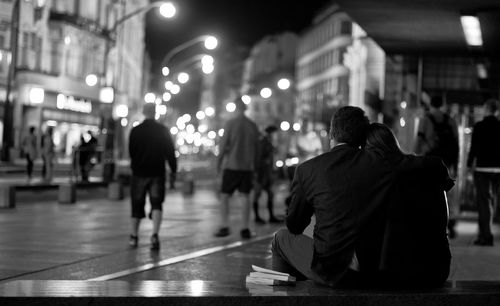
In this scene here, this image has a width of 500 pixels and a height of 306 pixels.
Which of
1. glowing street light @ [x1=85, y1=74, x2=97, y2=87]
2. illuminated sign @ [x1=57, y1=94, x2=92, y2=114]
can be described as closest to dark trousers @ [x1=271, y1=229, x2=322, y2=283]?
glowing street light @ [x1=85, y1=74, x2=97, y2=87]

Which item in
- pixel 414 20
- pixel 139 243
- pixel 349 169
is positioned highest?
pixel 414 20

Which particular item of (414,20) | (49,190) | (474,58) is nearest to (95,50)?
(49,190)

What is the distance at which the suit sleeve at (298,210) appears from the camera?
593 cm

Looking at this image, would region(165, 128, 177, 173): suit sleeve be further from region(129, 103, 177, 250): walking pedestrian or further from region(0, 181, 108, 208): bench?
region(0, 181, 108, 208): bench

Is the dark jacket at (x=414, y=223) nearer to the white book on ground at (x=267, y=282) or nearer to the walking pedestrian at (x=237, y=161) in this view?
the white book on ground at (x=267, y=282)

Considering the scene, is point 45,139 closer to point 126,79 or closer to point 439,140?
point 439,140

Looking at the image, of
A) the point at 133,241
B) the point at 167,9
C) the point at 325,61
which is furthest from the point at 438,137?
the point at 325,61

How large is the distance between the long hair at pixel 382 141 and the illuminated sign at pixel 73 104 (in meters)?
57.7

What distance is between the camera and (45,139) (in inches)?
1388

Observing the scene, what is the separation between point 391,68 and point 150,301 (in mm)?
33365

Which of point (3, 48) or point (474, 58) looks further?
point (3, 48)

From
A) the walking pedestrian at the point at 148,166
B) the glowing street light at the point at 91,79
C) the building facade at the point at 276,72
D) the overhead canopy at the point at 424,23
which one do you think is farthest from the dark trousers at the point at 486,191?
the building facade at the point at 276,72

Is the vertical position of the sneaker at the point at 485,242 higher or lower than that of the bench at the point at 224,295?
lower

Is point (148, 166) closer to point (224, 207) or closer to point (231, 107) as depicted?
point (224, 207)
